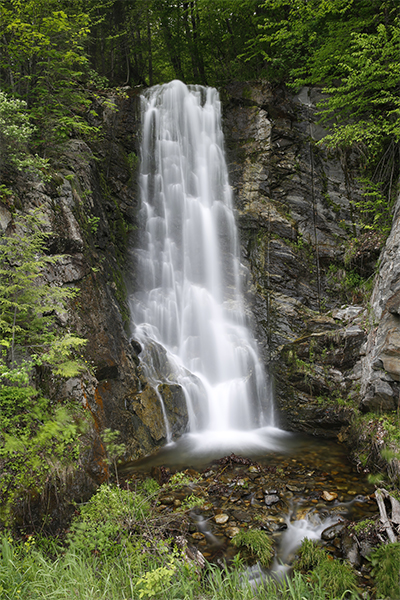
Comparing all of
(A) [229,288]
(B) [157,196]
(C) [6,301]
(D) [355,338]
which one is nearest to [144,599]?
(C) [6,301]

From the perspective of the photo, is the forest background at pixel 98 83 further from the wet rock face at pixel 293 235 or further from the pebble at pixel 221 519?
the pebble at pixel 221 519

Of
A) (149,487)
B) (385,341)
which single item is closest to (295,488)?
(149,487)

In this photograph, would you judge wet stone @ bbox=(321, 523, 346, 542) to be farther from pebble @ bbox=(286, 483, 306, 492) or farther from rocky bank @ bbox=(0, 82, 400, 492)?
rocky bank @ bbox=(0, 82, 400, 492)

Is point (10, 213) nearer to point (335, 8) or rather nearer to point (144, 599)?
point (144, 599)

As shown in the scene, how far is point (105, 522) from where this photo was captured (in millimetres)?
4090

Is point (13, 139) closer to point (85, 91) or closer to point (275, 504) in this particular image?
point (85, 91)

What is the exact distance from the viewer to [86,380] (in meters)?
5.88

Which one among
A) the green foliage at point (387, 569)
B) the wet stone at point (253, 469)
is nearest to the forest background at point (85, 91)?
the green foliage at point (387, 569)

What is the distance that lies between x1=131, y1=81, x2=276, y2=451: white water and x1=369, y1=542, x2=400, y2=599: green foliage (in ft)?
12.6

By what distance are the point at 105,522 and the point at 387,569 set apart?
10.5 feet

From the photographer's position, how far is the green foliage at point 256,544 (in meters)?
4.17

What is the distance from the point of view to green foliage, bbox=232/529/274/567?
4.17 m

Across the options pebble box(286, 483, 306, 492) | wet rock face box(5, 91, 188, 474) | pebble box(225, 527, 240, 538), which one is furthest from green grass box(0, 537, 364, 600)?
pebble box(286, 483, 306, 492)

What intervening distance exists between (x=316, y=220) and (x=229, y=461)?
27.5ft
